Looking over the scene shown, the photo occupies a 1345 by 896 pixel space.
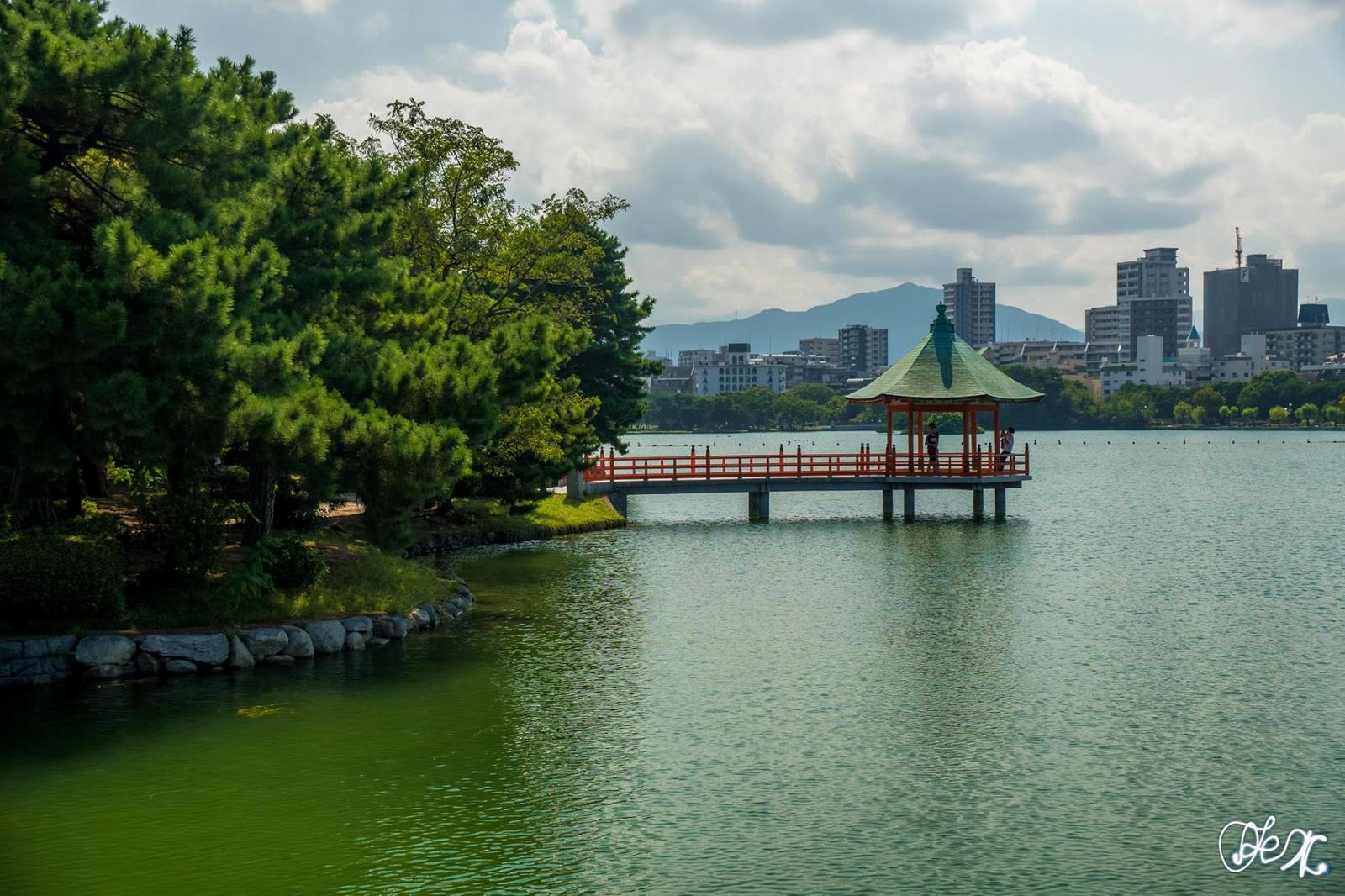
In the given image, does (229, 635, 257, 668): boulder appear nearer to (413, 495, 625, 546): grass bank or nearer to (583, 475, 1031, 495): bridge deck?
(413, 495, 625, 546): grass bank

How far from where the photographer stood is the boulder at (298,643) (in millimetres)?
20281

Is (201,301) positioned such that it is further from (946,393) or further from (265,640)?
(946,393)

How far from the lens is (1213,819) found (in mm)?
12664

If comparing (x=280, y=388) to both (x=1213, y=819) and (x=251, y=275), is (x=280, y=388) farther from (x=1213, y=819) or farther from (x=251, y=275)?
(x=1213, y=819)

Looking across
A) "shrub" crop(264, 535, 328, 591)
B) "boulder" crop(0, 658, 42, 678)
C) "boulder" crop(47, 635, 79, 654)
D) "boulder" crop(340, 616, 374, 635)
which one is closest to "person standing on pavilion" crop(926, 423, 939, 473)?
"boulder" crop(340, 616, 374, 635)

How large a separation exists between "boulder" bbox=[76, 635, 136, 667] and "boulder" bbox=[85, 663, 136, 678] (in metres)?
0.01

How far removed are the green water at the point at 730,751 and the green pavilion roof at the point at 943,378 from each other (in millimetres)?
17734

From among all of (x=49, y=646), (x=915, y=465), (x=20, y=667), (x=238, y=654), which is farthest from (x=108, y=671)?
(x=915, y=465)

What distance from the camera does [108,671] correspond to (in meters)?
18.7

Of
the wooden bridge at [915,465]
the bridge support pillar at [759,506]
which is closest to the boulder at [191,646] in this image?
the wooden bridge at [915,465]

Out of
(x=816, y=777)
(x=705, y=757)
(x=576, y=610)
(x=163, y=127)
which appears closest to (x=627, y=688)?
(x=705, y=757)

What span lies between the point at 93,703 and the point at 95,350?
500 cm

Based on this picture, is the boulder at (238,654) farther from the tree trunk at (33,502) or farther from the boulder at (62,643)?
the tree trunk at (33,502)

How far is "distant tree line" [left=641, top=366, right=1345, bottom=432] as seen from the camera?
579 ft
